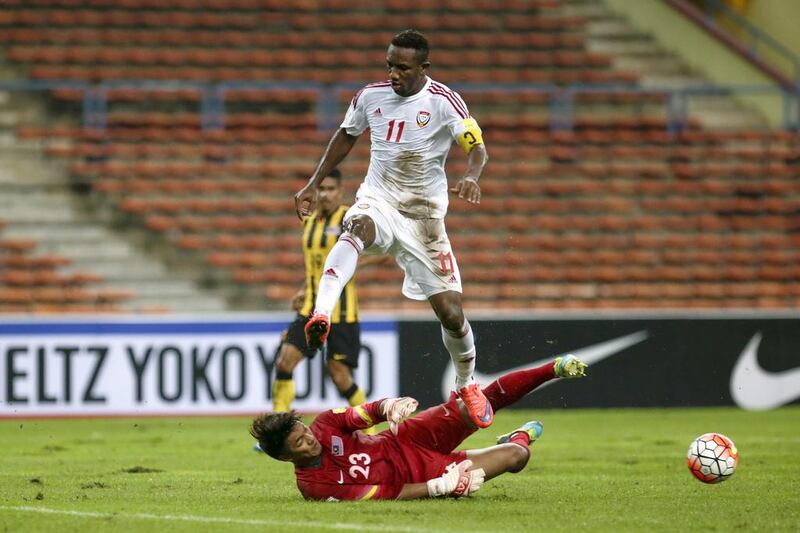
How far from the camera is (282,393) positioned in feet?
34.9

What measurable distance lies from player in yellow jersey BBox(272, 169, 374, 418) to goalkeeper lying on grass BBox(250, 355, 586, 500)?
320 centimetres

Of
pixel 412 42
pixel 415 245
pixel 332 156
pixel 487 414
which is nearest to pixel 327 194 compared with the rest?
pixel 332 156

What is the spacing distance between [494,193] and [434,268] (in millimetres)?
9396

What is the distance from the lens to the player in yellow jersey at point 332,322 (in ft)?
34.6

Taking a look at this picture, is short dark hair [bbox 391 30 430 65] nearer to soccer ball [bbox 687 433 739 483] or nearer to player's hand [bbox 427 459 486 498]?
player's hand [bbox 427 459 486 498]

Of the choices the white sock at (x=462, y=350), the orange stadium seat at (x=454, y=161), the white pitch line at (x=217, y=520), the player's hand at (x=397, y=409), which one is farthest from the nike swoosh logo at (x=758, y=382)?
the white pitch line at (x=217, y=520)

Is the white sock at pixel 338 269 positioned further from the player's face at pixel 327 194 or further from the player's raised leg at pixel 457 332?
the player's face at pixel 327 194

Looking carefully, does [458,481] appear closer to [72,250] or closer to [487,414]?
[487,414]

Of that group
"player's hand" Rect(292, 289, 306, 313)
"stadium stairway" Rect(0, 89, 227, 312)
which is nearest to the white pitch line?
"player's hand" Rect(292, 289, 306, 313)

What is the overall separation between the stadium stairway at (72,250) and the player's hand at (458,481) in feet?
30.3

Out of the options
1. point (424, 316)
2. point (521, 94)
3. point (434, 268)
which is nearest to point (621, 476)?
point (434, 268)

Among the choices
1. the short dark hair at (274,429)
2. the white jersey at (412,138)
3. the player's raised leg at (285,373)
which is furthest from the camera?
the player's raised leg at (285,373)

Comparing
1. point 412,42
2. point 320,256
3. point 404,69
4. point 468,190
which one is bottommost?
point 320,256

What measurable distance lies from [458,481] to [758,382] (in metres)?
7.89
